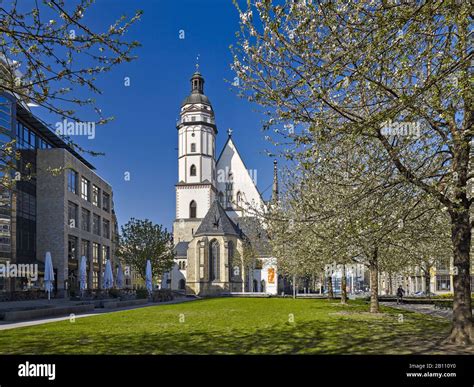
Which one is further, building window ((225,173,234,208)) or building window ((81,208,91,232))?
building window ((225,173,234,208))

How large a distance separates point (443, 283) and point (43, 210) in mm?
56280

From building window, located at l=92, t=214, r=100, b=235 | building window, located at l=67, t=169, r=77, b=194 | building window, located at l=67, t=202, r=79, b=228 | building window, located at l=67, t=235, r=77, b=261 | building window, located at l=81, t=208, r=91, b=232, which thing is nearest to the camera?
building window, located at l=67, t=235, r=77, b=261

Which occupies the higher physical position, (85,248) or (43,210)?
(43,210)

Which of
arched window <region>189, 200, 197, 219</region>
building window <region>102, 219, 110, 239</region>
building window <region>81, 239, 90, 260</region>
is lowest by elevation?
building window <region>81, 239, 90, 260</region>

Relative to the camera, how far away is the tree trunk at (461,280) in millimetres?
12367

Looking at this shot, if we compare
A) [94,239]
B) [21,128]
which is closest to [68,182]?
[21,128]

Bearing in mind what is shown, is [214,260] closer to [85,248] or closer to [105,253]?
[105,253]

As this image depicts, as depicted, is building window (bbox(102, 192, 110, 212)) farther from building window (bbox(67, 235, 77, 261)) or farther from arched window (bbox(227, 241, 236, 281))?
arched window (bbox(227, 241, 236, 281))

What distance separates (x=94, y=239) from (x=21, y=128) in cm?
1806

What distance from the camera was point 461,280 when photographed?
12617 mm

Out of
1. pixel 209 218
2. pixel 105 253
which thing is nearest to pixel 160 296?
pixel 105 253

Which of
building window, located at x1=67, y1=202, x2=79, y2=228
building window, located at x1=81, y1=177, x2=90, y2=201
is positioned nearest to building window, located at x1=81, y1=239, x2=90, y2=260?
building window, located at x1=67, y1=202, x2=79, y2=228

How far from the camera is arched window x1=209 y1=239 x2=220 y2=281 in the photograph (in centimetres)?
6800
